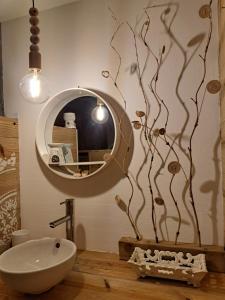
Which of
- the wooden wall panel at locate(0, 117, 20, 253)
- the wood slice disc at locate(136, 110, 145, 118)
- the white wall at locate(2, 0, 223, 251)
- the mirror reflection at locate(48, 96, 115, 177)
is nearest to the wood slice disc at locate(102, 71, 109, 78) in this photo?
the white wall at locate(2, 0, 223, 251)

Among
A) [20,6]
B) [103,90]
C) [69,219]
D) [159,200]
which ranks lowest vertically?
[69,219]

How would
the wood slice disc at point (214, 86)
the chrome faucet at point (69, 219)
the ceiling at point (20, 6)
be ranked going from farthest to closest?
the ceiling at point (20, 6) < the chrome faucet at point (69, 219) < the wood slice disc at point (214, 86)

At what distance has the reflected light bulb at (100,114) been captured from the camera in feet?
4.50

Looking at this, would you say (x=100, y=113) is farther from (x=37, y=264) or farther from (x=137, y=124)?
(x=37, y=264)

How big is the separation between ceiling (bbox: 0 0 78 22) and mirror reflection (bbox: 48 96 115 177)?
572 mm

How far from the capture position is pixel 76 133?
1452mm

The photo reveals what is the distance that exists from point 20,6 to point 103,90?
715 mm

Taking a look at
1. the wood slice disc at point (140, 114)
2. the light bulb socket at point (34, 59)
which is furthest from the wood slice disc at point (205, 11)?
the light bulb socket at point (34, 59)

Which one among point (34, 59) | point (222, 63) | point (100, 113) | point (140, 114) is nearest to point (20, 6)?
point (34, 59)

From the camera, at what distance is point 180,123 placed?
1.25 metres

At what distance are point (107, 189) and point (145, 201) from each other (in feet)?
0.70

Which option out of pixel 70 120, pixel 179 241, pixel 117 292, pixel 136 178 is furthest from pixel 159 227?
pixel 70 120

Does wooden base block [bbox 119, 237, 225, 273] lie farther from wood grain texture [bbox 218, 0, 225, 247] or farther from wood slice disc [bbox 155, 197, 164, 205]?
wood grain texture [bbox 218, 0, 225, 247]

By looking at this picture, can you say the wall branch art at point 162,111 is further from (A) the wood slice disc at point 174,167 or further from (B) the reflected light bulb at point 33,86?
(B) the reflected light bulb at point 33,86
